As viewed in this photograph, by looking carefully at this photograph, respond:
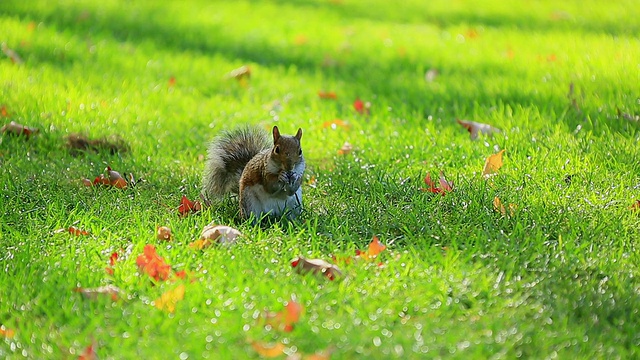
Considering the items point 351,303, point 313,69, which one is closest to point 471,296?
point 351,303

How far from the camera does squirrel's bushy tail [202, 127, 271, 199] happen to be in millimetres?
4098

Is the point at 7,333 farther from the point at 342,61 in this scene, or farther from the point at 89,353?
the point at 342,61

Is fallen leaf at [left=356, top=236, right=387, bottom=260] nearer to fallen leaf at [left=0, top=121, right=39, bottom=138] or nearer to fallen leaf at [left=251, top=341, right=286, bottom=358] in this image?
fallen leaf at [left=251, top=341, right=286, bottom=358]

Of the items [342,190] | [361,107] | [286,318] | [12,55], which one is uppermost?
[286,318]

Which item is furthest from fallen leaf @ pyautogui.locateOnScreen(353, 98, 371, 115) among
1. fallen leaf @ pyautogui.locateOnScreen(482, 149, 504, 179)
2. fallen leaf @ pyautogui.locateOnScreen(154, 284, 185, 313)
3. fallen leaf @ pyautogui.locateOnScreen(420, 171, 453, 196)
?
fallen leaf @ pyautogui.locateOnScreen(154, 284, 185, 313)

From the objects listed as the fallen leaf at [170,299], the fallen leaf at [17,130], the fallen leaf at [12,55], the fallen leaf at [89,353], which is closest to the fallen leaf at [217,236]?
the fallen leaf at [170,299]

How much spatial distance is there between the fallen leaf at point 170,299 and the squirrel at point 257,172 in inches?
31.0

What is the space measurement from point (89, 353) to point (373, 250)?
1213 mm

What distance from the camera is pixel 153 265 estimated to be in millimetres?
3227

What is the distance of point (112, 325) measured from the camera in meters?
2.87

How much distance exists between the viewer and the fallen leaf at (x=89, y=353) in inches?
105

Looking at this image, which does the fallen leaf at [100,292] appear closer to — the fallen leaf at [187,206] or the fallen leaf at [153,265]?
the fallen leaf at [153,265]

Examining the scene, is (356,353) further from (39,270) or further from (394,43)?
(394,43)

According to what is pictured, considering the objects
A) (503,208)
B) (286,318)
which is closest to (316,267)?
(286,318)
